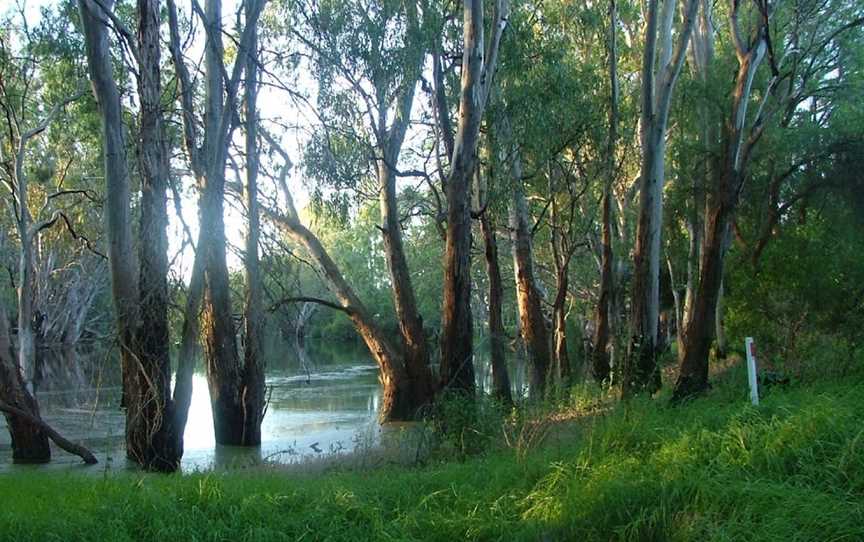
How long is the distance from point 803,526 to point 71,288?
1577 inches

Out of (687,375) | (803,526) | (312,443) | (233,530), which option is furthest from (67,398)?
(803,526)

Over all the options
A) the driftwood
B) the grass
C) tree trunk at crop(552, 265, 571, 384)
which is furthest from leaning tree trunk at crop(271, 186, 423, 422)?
the grass

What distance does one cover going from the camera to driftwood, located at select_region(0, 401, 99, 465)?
A: 10.9 m

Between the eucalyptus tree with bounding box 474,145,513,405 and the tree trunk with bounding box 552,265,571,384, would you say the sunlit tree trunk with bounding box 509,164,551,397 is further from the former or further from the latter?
the eucalyptus tree with bounding box 474,145,513,405

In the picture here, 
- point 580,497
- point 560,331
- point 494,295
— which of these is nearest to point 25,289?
point 494,295

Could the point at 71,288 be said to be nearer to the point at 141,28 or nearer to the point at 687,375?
the point at 141,28

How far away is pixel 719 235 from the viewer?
34.5 ft

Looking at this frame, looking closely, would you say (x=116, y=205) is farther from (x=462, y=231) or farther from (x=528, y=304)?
(x=528, y=304)

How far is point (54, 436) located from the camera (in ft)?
35.9

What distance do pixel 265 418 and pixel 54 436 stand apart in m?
7.47

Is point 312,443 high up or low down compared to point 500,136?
down

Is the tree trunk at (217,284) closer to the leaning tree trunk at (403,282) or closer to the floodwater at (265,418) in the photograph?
the floodwater at (265,418)

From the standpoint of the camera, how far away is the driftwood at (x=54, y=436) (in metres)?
10.9

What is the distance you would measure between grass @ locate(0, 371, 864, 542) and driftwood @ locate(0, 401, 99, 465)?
414 centimetres
